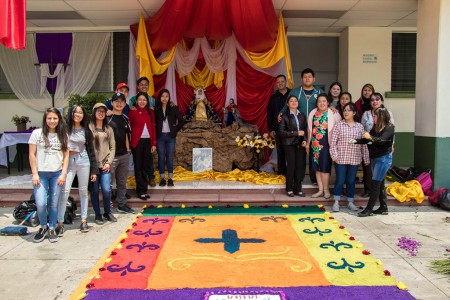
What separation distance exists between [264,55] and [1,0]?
14.4 feet

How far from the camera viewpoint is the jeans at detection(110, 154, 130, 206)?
209 inches

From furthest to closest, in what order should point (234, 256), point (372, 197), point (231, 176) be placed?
point (231, 176)
point (372, 197)
point (234, 256)

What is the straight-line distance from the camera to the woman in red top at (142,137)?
5.72m

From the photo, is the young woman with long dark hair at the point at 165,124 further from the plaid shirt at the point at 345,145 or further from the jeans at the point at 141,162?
the plaid shirt at the point at 345,145

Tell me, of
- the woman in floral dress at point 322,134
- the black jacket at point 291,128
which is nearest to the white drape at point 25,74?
the black jacket at point 291,128

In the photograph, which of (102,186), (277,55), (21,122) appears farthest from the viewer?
(21,122)

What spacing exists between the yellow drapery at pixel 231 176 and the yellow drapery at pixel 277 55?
1.80 meters

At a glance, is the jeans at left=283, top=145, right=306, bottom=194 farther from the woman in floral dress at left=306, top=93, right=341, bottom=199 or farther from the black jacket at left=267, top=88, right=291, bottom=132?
the black jacket at left=267, top=88, right=291, bottom=132

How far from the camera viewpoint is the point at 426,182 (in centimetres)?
633

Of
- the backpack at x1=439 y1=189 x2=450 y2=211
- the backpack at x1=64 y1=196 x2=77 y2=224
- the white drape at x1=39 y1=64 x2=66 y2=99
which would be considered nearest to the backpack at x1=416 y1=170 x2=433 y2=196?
the backpack at x1=439 y1=189 x2=450 y2=211

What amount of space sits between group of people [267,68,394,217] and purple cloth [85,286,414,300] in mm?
2409

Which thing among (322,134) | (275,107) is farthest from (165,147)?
(322,134)

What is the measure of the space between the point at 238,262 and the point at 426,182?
400cm

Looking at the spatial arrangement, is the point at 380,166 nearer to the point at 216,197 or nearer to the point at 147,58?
the point at 216,197
